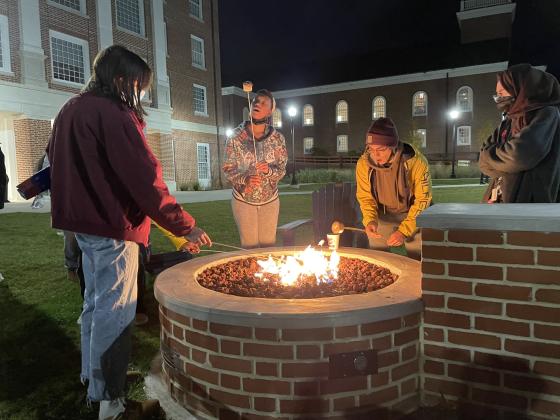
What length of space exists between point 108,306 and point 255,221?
2.28 metres

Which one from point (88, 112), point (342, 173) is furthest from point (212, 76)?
point (88, 112)

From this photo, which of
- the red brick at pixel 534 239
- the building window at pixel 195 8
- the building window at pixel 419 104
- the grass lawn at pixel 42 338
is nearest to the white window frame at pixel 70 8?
the building window at pixel 195 8

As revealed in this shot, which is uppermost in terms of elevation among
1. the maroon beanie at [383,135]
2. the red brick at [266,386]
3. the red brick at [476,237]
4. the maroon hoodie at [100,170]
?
the maroon beanie at [383,135]

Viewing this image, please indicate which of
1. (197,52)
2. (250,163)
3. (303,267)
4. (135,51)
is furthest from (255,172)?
(197,52)

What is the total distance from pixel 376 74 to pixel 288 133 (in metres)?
10.6

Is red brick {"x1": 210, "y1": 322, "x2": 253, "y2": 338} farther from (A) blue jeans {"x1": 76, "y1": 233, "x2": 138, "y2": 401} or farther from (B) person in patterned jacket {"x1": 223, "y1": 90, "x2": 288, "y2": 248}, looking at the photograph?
(B) person in patterned jacket {"x1": 223, "y1": 90, "x2": 288, "y2": 248}

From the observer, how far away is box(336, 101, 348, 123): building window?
42562 mm

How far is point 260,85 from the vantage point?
46.7 meters

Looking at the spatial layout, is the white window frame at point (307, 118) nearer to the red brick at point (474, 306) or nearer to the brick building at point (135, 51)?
the brick building at point (135, 51)

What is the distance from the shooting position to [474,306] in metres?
2.40

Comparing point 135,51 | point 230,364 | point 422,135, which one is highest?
point 135,51

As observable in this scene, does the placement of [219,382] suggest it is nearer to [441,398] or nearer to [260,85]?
[441,398]

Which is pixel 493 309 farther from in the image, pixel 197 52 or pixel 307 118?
pixel 307 118

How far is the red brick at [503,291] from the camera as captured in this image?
227 centimetres
